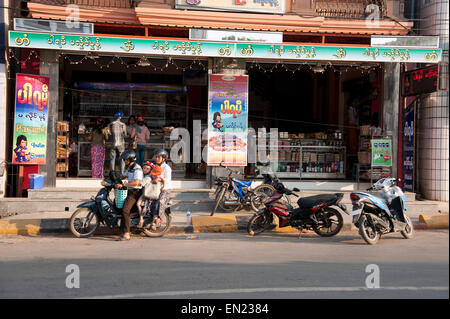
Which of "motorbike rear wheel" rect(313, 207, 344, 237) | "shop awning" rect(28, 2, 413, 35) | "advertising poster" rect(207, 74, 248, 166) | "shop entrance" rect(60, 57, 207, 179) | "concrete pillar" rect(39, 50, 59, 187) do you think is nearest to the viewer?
"motorbike rear wheel" rect(313, 207, 344, 237)

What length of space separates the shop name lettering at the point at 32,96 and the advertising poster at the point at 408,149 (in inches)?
414

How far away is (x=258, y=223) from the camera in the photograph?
1017 centimetres

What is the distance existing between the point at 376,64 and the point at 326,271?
31.0 feet

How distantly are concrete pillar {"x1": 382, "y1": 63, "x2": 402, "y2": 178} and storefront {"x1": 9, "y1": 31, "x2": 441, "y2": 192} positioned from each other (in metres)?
0.06

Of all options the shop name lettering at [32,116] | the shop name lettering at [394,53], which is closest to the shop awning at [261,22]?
the shop name lettering at [394,53]

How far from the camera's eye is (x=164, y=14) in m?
13.1

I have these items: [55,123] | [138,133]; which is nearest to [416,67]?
[138,133]

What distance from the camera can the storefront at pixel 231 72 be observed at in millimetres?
12914

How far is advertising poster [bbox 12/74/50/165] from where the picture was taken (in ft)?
41.6

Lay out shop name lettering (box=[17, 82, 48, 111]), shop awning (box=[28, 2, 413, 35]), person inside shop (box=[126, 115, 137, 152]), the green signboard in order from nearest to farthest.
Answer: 1. the green signboard
2. shop name lettering (box=[17, 82, 48, 111])
3. shop awning (box=[28, 2, 413, 35])
4. person inside shop (box=[126, 115, 137, 152])

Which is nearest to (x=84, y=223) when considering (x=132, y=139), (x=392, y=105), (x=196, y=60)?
(x=132, y=139)

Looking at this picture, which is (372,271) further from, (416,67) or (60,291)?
(416,67)

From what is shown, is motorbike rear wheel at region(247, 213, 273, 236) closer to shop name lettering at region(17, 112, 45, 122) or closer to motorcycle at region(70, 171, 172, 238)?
motorcycle at region(70, 171, 172, 238)

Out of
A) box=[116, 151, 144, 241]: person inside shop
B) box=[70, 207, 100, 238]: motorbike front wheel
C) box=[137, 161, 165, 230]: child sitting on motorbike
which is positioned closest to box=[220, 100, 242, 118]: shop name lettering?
box=[137, 161, 165, 230]: child sitting on motorbike
